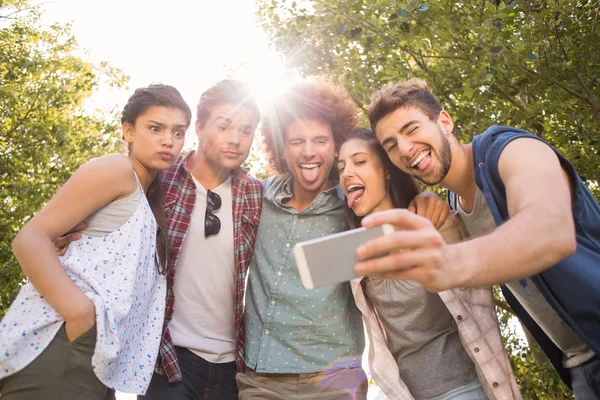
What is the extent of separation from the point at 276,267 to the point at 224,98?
4.33 ft

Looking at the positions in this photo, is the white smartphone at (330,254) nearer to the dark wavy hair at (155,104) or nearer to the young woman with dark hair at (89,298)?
the young woman with dark hair at (89,298)

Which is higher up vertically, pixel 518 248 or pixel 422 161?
pixel 422 161

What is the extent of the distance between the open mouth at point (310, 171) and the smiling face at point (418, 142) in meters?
0.54

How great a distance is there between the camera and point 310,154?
3631 millimetres

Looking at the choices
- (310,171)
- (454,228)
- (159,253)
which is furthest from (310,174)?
(159,253)

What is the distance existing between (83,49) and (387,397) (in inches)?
448

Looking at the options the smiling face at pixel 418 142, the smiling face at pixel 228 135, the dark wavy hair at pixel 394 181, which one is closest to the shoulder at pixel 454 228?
the smiling face at pixel 418 142

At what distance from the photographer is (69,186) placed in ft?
8.29

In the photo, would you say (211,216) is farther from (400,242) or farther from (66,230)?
(400,242)

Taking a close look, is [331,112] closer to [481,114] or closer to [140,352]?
[481,114]

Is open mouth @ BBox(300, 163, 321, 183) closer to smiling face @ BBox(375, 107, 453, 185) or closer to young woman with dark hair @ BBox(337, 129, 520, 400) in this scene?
young woman with dark hair @ BBox(337, 129, 520, 400)

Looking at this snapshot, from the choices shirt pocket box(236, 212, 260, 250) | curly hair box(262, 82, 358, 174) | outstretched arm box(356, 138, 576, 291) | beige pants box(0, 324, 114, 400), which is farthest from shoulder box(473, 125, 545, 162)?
beige pants box(0, 324, 114, 400)

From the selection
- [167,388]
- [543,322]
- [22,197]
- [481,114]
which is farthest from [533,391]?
[22,197]

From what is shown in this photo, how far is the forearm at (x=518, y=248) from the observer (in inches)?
53.4
